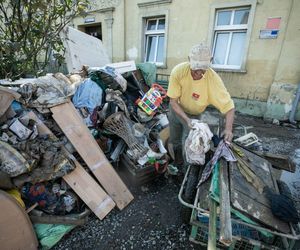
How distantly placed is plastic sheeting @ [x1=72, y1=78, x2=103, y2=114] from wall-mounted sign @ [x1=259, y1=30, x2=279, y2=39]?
4629 mm

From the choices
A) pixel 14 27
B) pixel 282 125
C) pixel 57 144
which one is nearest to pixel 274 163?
pixel 57 144

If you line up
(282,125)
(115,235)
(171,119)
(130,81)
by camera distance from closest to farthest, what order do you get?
(115,235) → (171,119) → (130,81) → (282,125)

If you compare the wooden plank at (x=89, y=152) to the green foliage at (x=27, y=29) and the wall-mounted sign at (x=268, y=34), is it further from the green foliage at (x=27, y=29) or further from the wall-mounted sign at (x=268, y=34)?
the wall-mounted sign at (x=268, y=34)

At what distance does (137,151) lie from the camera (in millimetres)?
2451

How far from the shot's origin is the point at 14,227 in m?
1.66

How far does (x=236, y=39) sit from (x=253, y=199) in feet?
17.7

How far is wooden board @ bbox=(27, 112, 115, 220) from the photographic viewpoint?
2.08 meters

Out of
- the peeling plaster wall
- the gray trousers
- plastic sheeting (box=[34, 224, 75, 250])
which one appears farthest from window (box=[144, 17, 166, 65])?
plastic sheeting (box=[34, 224, 75, 250])

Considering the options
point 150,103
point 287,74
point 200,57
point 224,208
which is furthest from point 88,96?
point 287,74

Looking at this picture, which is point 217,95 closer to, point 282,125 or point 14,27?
point 14,27

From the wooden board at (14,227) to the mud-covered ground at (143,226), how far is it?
0.28 m

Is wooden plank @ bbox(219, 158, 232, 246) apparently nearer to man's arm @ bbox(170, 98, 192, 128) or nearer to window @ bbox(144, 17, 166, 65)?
man's arm @ bbox(170, 98, 192, 128)

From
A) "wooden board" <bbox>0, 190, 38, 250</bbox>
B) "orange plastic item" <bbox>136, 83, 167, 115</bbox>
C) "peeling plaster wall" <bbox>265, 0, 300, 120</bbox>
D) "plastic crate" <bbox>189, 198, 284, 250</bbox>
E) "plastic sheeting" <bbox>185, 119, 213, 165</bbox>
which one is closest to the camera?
"plastic crate" <bbox>189, 198, 284, 250</bbox>

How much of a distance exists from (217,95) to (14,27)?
10.4 ft
